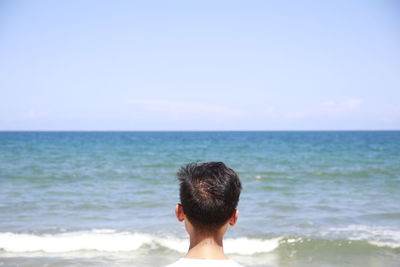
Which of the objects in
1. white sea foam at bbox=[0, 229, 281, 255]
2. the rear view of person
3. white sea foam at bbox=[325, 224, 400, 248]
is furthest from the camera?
white sea foam at bbox=[325, 224, 400, 248]

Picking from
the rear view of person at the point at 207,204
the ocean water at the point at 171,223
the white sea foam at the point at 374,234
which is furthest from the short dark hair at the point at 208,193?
the white sea foam at the point at 374,234

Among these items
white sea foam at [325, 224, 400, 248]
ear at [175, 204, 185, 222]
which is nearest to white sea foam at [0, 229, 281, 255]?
white sea foam at [325, 224, 400, 248]

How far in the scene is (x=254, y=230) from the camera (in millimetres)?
8781

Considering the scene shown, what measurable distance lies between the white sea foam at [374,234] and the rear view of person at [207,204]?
6.81m

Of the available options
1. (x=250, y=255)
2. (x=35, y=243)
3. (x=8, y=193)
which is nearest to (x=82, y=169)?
(x=8, y=193)

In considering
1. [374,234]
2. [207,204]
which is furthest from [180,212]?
[374,234]

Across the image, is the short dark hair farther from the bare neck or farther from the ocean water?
the ocean water

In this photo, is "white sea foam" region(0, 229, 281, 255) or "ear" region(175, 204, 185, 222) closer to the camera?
"ear" region(175, 204, 185, 222)

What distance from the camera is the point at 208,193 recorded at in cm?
184

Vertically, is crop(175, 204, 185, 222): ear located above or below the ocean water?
above

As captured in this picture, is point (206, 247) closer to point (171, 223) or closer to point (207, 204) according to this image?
point (207, 204)

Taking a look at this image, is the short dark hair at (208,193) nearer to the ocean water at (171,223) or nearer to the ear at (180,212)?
the ear at (180,212)

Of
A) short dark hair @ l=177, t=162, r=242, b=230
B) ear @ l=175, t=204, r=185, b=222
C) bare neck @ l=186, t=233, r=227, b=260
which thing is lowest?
bare neck @ l=186, t=233, r=227, b=260

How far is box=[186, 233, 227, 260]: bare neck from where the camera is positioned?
1.83m
